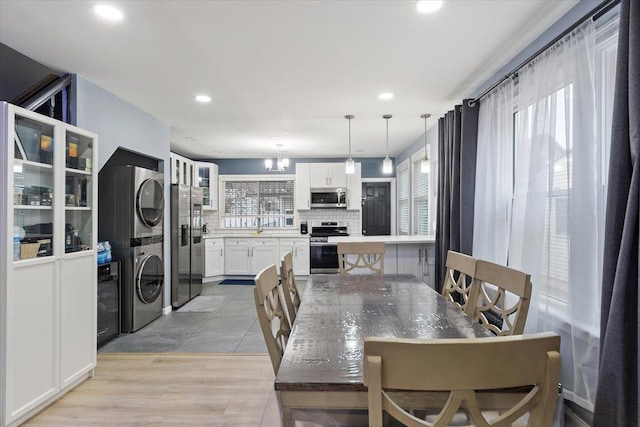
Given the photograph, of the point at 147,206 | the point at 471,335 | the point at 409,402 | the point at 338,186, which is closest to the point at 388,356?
the point at 409,402

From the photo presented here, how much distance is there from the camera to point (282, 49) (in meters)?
2.31

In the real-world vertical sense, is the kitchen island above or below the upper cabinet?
below

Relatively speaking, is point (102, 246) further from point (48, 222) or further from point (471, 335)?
point (471, 335)

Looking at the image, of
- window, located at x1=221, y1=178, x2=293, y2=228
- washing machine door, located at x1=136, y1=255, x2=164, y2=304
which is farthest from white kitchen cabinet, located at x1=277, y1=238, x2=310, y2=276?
washing machine door, located at x1=136, y1=255, x2=164, y2=304

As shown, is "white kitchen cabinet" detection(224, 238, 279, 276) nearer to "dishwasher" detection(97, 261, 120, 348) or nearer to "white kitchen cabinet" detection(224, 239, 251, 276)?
"white kitchen cabinet" detection(224, 239, 251, 276)

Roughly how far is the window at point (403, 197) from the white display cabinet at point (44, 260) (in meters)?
4.63

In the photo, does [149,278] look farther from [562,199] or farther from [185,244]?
[562,199]

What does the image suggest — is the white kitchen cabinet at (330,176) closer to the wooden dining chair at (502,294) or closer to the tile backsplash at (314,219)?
the tile backsplash at (314,219)

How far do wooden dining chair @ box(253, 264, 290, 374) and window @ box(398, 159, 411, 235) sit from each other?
4367 millimetres

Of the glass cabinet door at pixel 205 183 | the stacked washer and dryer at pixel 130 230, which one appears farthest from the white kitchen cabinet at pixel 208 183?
the stacked washer and dryer at pixel 130 230

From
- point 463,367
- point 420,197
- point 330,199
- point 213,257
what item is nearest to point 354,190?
point 330,199

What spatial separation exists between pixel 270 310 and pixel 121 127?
2817mm

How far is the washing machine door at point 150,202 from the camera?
3.58 metres

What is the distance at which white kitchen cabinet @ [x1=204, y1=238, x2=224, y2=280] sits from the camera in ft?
19.6
